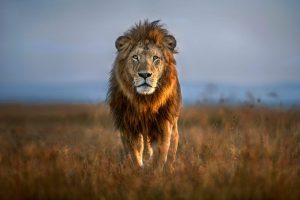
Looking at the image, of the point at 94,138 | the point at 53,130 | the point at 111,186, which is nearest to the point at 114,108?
the point at 111,186

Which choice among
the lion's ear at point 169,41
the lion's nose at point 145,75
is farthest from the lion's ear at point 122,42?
the lion's nose at point 145,75

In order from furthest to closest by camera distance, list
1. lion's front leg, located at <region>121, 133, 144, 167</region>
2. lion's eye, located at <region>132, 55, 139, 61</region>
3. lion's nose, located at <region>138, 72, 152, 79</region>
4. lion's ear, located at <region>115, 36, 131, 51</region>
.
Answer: lion's ear, located at <region>115, 36, 131, 51</region> → lion's front leg, located at <region>121, 133, 144, 167</region> → lion's eye, located at <region>132, 55, 139, 61</region> → lion's nose, located at <region>138, 72, 152, 79</region>

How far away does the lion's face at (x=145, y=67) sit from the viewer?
6.66 m

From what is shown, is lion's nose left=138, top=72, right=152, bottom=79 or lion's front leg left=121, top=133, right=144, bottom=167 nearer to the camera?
lion's nose left=138, top=72, right=152, bottom=79

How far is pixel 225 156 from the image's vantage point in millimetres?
7117

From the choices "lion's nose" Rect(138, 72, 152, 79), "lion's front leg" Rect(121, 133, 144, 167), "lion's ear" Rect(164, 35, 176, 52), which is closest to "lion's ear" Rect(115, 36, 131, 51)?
"lion's ear" Rect(164, 35, 176, 52)

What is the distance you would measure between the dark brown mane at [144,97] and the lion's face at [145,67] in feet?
0.35

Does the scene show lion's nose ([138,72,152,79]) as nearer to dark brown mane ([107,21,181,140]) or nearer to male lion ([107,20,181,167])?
male lion ([107,20,181,167])

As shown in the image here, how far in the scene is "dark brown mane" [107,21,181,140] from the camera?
707cm

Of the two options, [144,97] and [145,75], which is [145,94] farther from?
[145,75]

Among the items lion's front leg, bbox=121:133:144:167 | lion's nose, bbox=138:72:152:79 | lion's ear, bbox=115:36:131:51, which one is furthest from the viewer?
lion's ear, bbox=115:36:131:51

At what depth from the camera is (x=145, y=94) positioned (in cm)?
698

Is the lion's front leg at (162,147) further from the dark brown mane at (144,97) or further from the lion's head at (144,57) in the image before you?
the lion's head at (144,57)

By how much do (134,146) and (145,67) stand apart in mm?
1156
